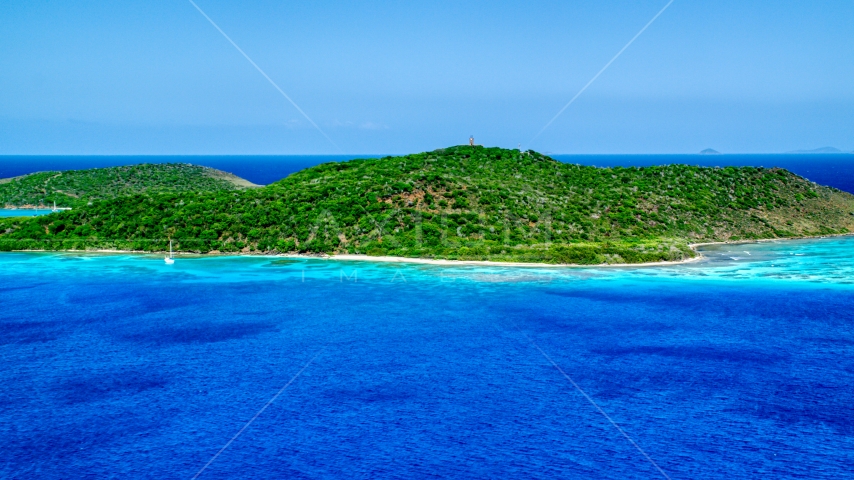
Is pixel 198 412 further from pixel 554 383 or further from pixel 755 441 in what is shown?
pixel 755 441

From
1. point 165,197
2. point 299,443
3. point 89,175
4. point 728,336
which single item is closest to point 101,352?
point 299,443

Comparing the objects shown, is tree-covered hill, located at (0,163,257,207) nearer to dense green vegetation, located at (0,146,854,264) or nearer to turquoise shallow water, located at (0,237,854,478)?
dense green vegetation, located at (0,146,854,264)

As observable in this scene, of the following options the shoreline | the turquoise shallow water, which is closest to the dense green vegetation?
the shoreline

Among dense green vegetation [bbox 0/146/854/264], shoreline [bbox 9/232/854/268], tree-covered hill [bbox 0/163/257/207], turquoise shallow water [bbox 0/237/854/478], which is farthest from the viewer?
tree-covered hill [bbox 0/163/257/207]

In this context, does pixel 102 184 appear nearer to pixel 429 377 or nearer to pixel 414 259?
pixel 414 259

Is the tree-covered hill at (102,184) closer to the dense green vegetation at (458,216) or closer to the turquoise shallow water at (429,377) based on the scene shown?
the dense green vegetation at (458,216)

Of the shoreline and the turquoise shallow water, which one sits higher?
the shoreline

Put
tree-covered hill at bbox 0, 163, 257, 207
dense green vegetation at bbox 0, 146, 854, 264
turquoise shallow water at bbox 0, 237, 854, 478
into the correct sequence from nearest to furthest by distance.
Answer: turquoise shallow water at bbox 0, 237, 854, 478 → dense green vegetation at bbox 0, 146, 854, 264 → tree-covered hill at bbox 0, 163, 257, 207
